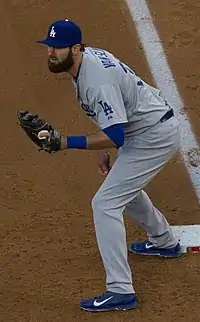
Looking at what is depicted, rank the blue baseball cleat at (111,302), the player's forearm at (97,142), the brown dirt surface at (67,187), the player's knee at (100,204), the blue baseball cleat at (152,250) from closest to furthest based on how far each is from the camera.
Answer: the player's forearm at (97,142)
the player's knee at (100,204)
the blue baseball cleat at (111,302)
the brown dirt surface at (67,187)
the blue baseball cleat at (152,250)

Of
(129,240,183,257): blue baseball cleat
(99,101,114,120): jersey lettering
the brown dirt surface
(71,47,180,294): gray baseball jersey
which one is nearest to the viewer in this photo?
(99,101,114,120): jersey lettering

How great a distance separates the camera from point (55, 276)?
22.1ft

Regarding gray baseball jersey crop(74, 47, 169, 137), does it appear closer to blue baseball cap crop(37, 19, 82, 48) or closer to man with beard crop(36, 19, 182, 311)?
man with beard crop(36, 19, 182, 311)

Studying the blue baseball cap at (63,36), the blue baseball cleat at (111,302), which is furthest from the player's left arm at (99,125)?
the blue baseball cleat at (111,302)

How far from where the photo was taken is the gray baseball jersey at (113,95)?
19.0 feet

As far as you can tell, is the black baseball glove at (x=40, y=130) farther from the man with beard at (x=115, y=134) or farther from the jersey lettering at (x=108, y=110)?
the jersey lettering at (x=108, y=110)

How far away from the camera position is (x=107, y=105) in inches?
228

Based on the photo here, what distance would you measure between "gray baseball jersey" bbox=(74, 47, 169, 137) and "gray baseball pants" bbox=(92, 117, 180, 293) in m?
0.12

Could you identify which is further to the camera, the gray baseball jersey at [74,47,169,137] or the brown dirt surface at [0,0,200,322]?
the brown dirt surface at [0,0,200,322]

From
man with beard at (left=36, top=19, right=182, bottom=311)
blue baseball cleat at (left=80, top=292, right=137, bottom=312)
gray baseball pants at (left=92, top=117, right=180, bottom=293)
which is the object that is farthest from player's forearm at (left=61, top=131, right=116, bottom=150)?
blue baseball cleat at (left=80, top=292, right=137, bottom=312)

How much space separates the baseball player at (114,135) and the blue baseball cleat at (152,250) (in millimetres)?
431

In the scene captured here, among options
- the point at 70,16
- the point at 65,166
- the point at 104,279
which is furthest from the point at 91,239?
the point at 70,16

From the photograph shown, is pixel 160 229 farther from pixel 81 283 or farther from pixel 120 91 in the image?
pixel 120 91

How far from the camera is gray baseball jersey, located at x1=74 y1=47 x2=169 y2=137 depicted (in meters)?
5.80
